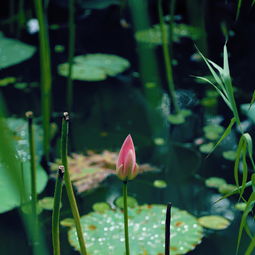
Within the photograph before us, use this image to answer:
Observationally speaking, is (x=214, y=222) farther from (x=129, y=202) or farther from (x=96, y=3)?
(x=96, y=3)

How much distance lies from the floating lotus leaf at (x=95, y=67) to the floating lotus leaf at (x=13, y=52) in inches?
6.4

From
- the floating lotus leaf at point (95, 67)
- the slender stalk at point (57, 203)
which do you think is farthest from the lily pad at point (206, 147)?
the slender stalk at point (57, 203)

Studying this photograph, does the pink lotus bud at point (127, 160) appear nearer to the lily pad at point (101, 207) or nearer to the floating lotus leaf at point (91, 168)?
the lily pad at point (101, 207)

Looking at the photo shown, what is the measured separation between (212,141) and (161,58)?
0.74 metres

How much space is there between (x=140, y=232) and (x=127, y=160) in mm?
503

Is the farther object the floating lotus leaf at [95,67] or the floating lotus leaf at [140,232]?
the floating lotus leaf at [95,67]

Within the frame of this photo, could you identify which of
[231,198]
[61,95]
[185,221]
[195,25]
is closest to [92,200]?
[185,221]

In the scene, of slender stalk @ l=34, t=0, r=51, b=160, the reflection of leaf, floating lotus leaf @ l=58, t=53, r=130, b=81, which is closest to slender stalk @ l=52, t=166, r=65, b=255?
slender stalk @ l=34, t=0, r=51, b=160

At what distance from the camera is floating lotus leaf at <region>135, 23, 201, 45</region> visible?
9.02 feet

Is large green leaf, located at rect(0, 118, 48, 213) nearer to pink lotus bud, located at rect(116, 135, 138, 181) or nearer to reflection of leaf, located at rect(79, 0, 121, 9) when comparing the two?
pink lotus bud, located at rect(116, 135, 138, 181)

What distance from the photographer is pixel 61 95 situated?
2336mm

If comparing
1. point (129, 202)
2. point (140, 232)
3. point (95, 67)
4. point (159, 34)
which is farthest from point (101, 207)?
point (159, 34)

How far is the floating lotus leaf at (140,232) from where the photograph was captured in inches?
58.4

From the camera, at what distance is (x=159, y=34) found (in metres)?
2.80
